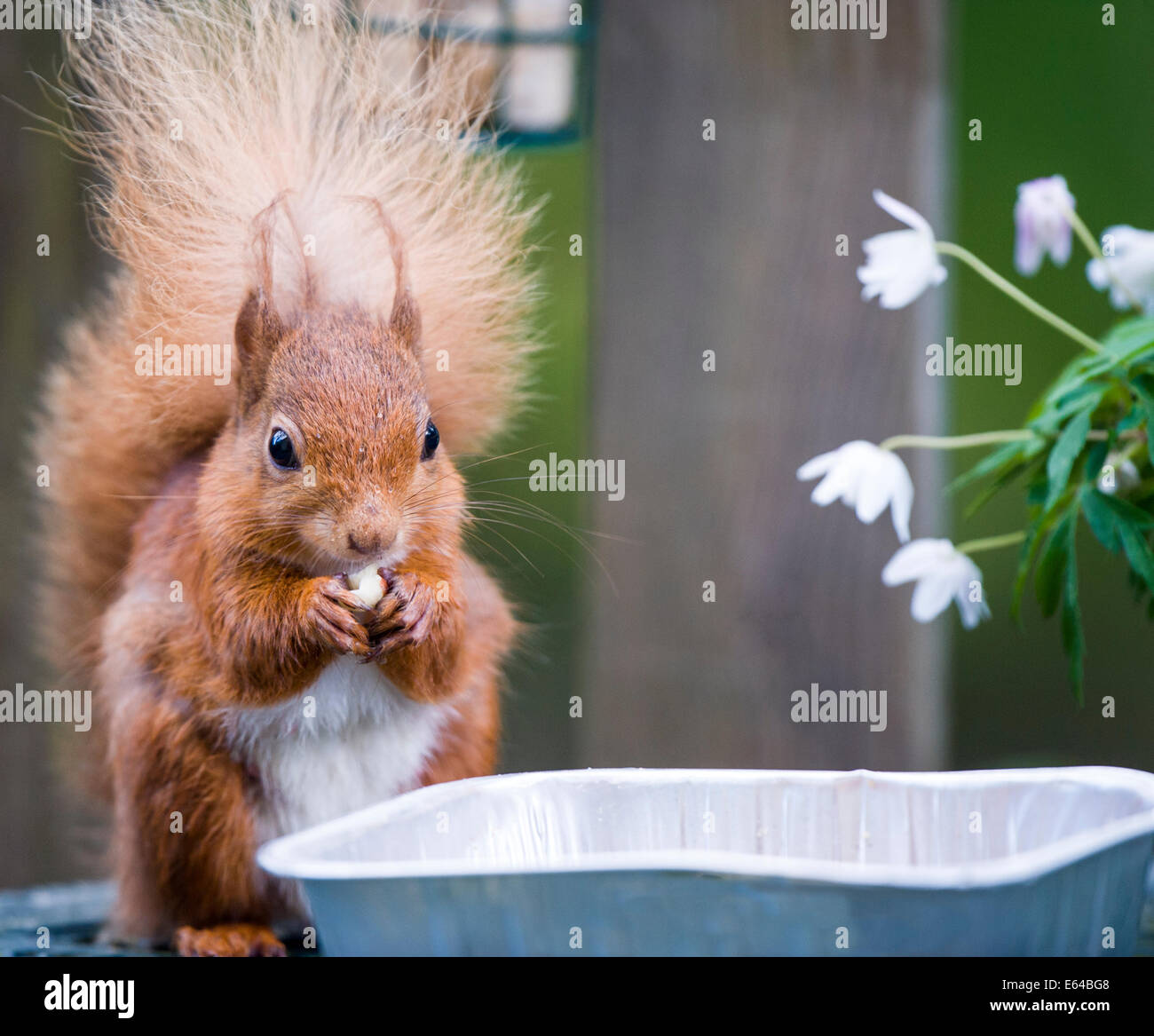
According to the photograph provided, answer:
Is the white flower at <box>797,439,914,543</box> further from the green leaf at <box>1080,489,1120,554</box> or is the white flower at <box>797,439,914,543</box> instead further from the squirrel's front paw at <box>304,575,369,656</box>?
the squirrel's front paw at <box>304,575,369,656</box>

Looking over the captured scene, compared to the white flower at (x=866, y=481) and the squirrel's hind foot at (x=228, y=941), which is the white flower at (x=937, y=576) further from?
the squirrel's hind foot at (x=228, y=941)

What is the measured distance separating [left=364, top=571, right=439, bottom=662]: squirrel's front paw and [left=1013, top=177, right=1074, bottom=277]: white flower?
487 mm

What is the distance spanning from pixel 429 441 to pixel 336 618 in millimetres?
130

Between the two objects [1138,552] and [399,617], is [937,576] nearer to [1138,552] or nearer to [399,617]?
[1138,552]

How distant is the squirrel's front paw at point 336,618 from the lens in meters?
0.80

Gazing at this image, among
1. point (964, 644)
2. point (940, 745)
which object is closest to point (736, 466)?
point (940, 745)

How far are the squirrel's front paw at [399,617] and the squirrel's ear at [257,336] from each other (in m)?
0.15

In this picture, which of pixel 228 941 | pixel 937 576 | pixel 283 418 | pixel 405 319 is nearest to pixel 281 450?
pixel 283 418

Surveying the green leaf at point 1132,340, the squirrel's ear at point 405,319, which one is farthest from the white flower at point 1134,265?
the squirrel's ear at point 405,319

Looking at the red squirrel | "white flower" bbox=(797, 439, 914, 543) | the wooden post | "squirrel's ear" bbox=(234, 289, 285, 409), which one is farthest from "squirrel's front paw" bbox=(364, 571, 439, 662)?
the wooden post

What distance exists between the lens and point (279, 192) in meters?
0.89

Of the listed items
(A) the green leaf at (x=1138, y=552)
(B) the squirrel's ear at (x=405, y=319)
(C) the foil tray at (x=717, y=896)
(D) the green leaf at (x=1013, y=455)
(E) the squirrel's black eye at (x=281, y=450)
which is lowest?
(C) the foil tray at (x=717, y=896)
